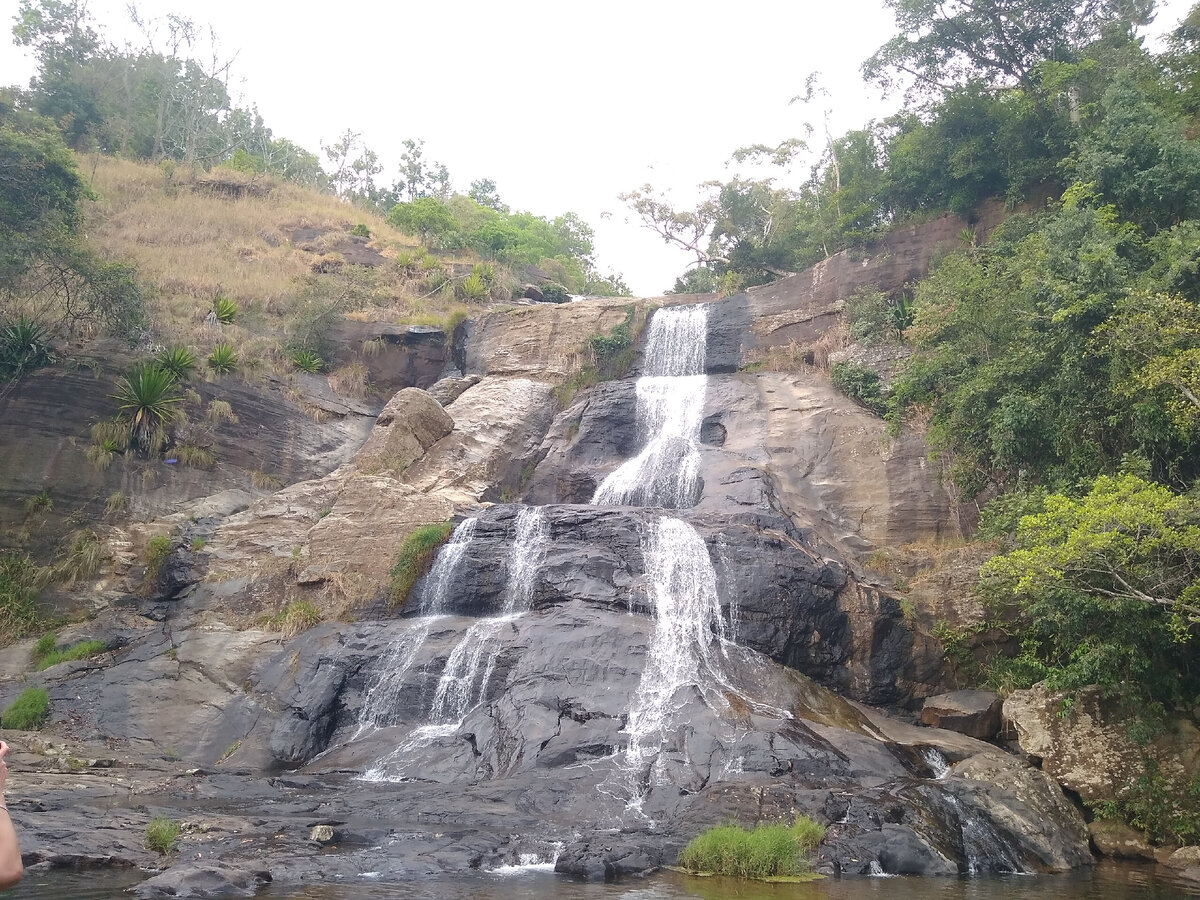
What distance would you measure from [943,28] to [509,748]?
28697 mm

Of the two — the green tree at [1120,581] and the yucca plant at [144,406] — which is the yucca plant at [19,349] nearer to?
the yucca plant at [144,406]

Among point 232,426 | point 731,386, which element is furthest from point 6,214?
point 731,386

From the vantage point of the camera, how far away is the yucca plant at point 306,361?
28812 millimetres

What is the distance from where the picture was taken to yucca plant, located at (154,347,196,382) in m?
23.4

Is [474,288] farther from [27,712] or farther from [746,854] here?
[746,854]

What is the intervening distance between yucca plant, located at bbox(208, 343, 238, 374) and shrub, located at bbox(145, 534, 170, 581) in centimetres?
644

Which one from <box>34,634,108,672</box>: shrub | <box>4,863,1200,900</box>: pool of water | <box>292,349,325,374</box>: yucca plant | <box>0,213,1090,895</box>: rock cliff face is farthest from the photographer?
<box>292,349,325,374</box>: yucca plant

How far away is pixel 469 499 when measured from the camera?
23047 millimetres

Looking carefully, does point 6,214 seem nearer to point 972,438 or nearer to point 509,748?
point 509,748

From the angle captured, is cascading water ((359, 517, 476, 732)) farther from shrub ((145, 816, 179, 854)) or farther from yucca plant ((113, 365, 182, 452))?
yucca plant ((113, 365, 182, 452))

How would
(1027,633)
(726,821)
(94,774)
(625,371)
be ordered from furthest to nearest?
(625,371) < (1027,633) < (94,774) < (726,821)

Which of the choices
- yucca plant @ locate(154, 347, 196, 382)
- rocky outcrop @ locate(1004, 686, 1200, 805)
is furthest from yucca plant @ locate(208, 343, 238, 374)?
rocky outcrop @ locate(1004, 686, 1200, 805)

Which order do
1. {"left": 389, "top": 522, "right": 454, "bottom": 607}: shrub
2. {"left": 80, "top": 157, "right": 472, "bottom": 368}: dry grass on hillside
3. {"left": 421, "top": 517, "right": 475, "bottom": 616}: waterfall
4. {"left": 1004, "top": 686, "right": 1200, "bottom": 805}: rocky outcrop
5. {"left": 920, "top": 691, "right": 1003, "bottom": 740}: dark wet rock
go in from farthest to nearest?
{"left": 80, "top": 157, "right": 472, "bottom": 368}: dry grass on hillside < {"left": 389, "top": 522, "right": 454, "bottom": 607}: shrub < {"left": 421, "top": 517, "right": 475, "bottom": 616}: waterfall < {"left": 920, "top": 691, "right": 1003, "bottom": 740}: dark wet rock < {"left": 1004, "top": 686, "right": 1200, "bottom": 805}: rocky outcrop

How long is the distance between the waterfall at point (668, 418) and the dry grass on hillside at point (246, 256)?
8.69 meters
